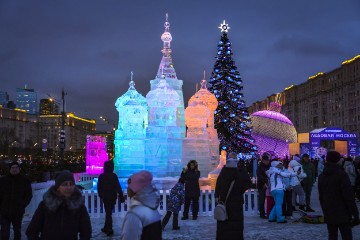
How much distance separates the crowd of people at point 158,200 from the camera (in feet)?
14.3

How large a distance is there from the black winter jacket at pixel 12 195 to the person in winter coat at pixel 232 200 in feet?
11.4

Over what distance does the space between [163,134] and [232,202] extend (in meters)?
13.6

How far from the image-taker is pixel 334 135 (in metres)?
38.2

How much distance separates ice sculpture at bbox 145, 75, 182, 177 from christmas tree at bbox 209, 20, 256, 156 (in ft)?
50.4

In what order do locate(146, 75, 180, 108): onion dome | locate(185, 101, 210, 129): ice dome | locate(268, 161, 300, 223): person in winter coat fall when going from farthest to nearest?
1. locate(185, 101, 210, 129): ice dome
2. locate(146, 75, 180, 108): onion dome
3. locate(268, 161, 300, 223): person in winter coat

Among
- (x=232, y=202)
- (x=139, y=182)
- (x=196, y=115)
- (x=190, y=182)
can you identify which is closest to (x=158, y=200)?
(x=139, y=182)

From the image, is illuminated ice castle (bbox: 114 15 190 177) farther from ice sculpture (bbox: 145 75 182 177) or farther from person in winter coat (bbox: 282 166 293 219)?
person in winter coat (bbox: 282 166 293 219)

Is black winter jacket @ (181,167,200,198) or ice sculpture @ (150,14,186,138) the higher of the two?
ice sculpture @ (150,14,186,138)

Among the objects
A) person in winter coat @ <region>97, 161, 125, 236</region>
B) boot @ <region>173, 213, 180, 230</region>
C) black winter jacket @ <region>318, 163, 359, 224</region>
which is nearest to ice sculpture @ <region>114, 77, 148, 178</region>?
boot @ <region>173, 213, 180, 230</region>

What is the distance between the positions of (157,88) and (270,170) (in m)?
9.91

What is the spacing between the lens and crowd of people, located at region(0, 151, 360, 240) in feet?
14.3

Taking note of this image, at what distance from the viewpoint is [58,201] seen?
4930 mm

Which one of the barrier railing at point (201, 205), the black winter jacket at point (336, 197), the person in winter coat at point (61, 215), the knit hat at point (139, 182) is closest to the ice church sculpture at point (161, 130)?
the barrier railing at point (201, 205)

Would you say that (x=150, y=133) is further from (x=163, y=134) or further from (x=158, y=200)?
(x=158, y=200)
